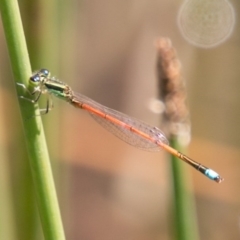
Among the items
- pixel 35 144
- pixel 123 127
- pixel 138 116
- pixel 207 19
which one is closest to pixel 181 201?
pixel 35 144

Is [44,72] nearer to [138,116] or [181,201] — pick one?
[181,201]

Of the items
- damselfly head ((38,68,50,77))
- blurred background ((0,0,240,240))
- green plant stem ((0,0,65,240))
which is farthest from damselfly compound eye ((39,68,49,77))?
blurred background ((0,0,240,240))

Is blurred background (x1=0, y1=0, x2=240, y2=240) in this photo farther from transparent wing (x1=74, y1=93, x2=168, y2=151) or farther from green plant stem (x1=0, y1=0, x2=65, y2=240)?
green plant stem (x1=0, y1=0, x2=65, y2=240)

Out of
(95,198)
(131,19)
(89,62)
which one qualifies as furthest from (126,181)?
(131,19)

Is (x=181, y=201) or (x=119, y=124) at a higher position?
(x=119, y=124)

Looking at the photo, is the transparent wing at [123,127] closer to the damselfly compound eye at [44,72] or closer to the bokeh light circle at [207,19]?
the damselfly compound eye at [44,72]

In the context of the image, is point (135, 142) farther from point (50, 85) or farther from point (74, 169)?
point (74, 169)

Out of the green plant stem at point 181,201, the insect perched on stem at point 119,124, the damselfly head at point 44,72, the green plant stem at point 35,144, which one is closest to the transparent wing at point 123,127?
the insect perched on stem at point 119,124

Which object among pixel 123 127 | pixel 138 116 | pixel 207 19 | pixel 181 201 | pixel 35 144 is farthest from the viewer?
pixel 138 116
